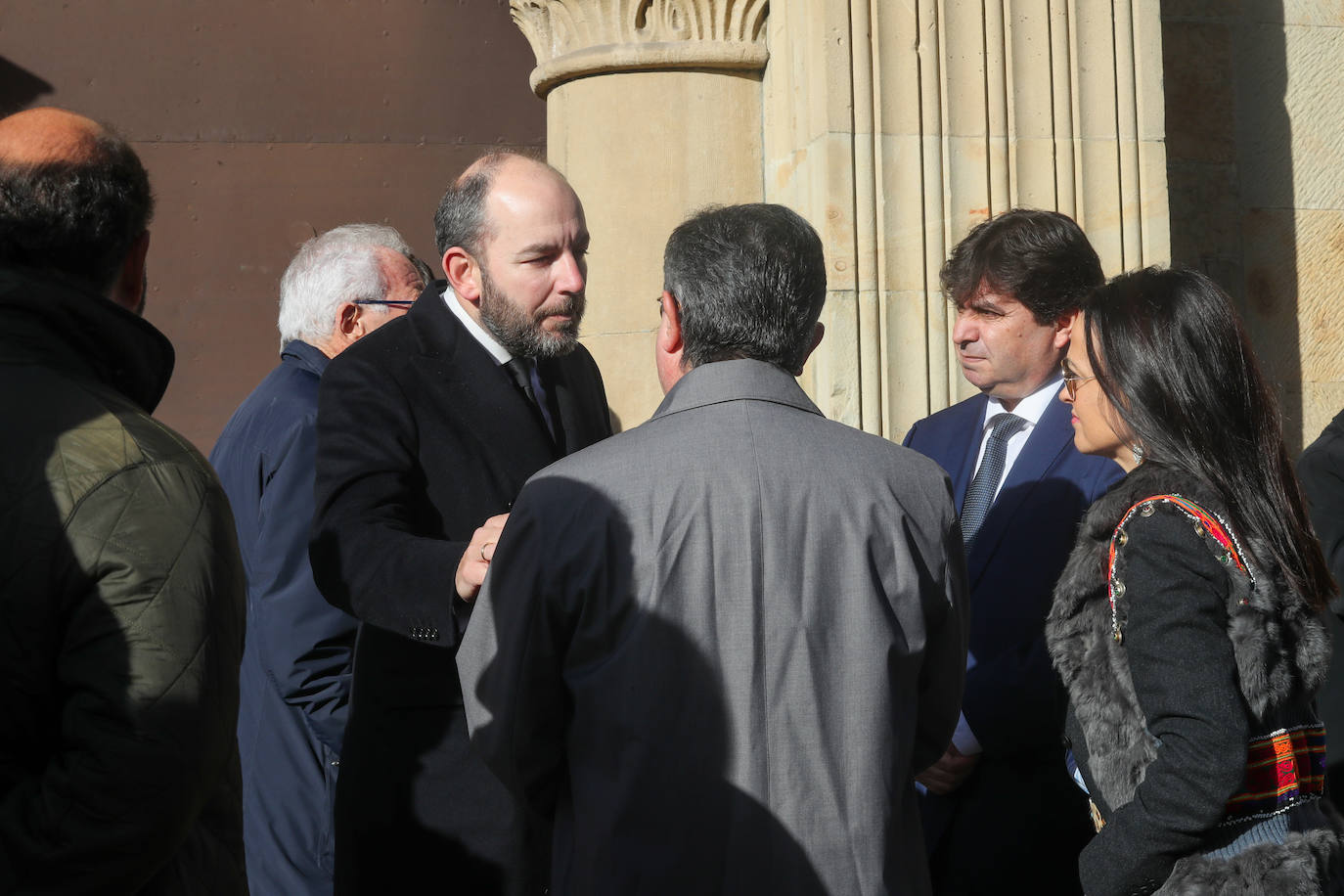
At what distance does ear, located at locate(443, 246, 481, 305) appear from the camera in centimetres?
265

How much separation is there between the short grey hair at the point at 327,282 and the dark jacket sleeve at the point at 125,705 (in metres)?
1.94

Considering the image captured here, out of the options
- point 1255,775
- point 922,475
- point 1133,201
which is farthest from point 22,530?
point 1133,201

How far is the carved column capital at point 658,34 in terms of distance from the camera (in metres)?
4.30

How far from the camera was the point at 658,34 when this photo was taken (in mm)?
4328

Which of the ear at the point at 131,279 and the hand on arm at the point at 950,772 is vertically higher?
the ear at the point at 131,279

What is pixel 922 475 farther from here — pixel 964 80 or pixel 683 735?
pixel 964 80

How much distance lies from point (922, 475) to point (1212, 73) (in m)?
3.47

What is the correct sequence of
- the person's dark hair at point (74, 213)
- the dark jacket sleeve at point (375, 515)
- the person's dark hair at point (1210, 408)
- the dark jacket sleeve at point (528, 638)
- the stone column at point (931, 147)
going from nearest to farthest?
1. the person's dark hair at point (74, 213)
2. the dark jacket sleeve at point (528, 638)
3. the person's dark hair at point (1210, 408)
4. the dark jacket sleeve at point (375, 515)
5. the stone column at point (931, 147)

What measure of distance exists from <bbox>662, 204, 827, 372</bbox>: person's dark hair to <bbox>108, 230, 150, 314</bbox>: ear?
29.8 inches

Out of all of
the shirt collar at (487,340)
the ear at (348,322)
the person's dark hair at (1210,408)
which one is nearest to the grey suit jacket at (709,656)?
the person's dark hair at (1210,408)

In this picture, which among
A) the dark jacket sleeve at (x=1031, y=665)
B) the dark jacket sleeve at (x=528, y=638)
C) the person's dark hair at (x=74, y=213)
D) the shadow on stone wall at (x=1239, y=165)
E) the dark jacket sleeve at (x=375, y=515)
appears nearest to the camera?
the person's dark hair at (x=74, y=213)

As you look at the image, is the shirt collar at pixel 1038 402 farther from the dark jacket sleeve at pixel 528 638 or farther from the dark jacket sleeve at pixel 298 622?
the dark jacket sleeve at pixel 298 622

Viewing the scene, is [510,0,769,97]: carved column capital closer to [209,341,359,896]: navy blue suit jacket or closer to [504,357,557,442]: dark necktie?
[209,341,359,896]: navy blue suit jacket

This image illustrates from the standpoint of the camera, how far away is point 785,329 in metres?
2.04
